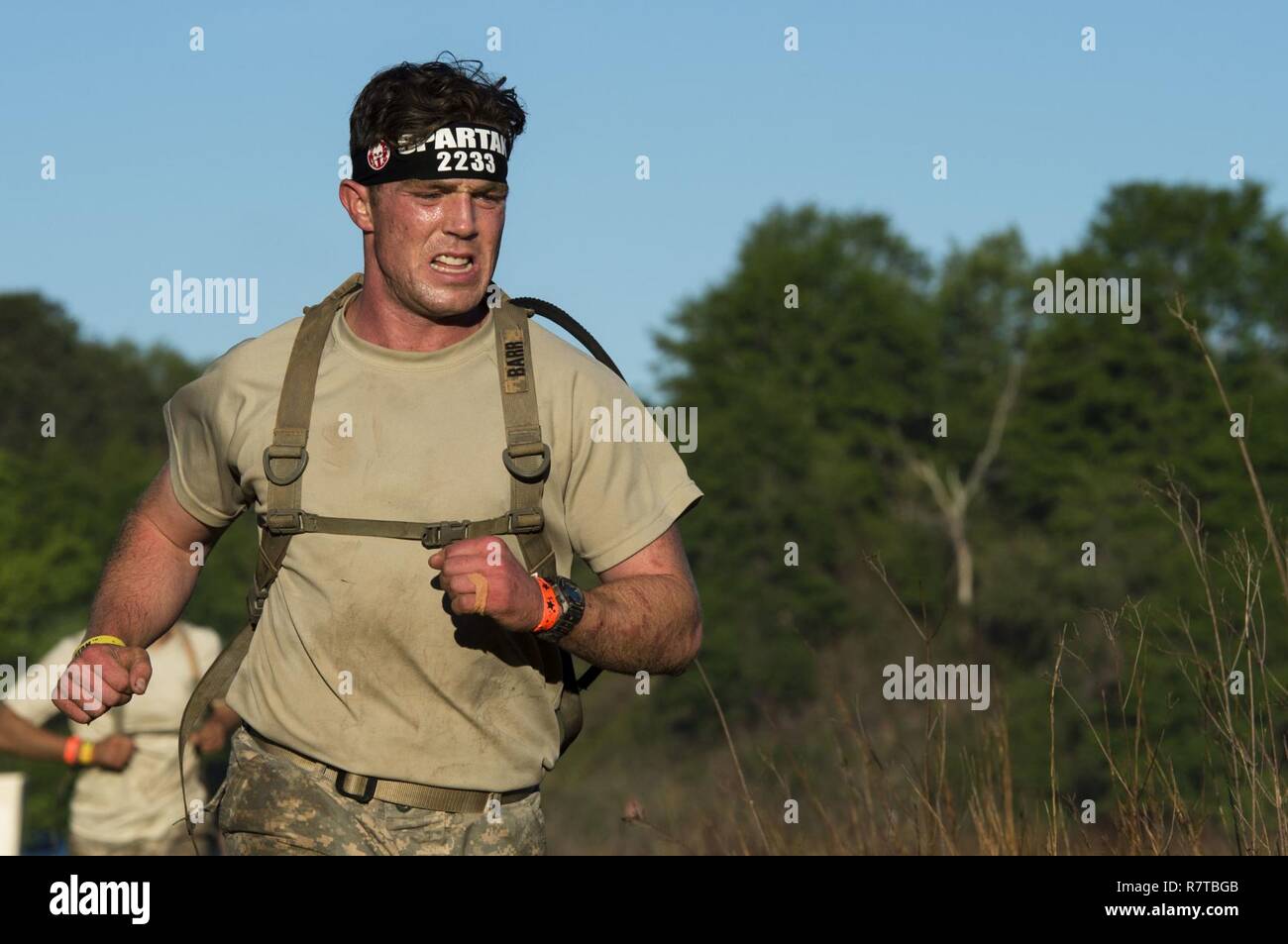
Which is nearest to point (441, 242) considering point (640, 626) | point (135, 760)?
point (640, 626)

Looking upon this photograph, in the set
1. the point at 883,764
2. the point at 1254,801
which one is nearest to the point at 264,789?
the point at 883,764

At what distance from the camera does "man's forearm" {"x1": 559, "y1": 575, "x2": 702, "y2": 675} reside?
380cm

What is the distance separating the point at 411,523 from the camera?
12.8 ft

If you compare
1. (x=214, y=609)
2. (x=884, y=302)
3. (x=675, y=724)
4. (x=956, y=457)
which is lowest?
(x=675, y=724)

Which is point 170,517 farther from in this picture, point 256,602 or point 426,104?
point 426,104

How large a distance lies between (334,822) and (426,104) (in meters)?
1.61

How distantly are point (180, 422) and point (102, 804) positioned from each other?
404 centimetres

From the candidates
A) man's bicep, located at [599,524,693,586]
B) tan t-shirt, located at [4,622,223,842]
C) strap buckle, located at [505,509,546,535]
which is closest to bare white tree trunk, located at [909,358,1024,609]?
→ tan t-shirt, located at [4,622,223,842]

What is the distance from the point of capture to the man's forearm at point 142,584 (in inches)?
167

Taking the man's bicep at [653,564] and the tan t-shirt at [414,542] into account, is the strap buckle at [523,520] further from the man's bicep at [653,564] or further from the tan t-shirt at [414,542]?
the man's bicep at [653,564]

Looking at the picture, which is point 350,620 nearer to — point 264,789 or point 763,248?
point 264,789

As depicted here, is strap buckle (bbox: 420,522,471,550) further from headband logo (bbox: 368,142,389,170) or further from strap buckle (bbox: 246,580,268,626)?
headband logo (bbox: 368,142,389,170)

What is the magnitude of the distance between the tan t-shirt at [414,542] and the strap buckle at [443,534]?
42 mm
